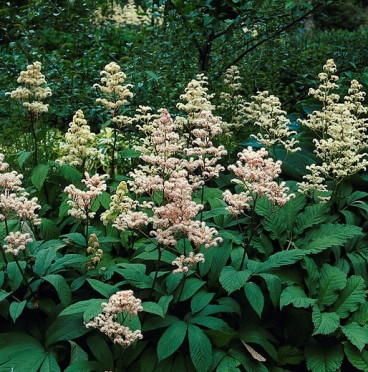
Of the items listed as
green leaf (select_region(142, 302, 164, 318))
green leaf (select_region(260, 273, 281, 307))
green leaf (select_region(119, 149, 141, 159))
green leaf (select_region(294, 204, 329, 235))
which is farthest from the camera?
green leaf (select_region(119, 149, 141, 159))

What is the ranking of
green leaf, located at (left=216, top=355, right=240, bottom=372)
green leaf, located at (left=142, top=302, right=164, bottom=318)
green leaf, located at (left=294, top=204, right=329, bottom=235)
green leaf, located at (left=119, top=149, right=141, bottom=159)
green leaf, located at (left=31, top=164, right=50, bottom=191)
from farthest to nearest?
1. green leaf, located at (left=119, top=149, right=141, bottom=159)
2. green leaf, located at (left=31, top=164, right=50, bottom=191)
3. green leaf, located at (left=294, top=204, right=329, bottom=235)
4. green leaf, located at (left=216, top=355, right=240, bottom=372)
5. green leaf, located at (left=142, top=302, right=164, bottom=318)

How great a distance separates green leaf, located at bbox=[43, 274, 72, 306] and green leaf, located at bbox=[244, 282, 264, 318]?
1.00 meters

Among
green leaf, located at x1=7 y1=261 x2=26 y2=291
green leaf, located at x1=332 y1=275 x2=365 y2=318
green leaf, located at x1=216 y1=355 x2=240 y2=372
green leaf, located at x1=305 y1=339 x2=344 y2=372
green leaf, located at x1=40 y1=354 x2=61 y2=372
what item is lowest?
green leaf, located at x1=305 y1=339 x2=344 y2=372

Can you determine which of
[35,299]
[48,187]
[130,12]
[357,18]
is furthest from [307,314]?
[357,18]

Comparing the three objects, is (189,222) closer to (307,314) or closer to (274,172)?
(274,172)

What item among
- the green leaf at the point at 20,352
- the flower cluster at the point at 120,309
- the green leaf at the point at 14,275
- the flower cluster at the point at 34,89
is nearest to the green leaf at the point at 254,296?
the flower cluster at the point at 120,309

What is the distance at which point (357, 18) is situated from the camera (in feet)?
66.8

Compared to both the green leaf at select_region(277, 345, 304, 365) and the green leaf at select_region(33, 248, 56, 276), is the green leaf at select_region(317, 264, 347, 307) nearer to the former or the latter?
the green leaf at select_region(277, 345, 304, 365)

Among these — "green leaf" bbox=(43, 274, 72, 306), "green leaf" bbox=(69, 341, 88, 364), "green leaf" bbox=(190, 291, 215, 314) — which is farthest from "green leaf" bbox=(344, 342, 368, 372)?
"green leaf" bbox=(43, 274, 72, 306)

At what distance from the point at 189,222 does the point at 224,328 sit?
662 millimetres

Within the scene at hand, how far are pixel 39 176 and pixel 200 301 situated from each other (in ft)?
5.23

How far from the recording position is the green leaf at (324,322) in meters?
2.90

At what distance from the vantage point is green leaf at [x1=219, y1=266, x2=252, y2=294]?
2.94m

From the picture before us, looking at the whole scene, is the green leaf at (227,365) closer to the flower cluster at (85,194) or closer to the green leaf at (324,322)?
the green leaf at (324,322)
